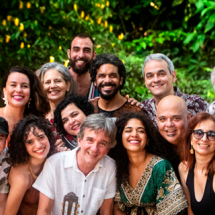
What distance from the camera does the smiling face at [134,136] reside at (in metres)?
3.06

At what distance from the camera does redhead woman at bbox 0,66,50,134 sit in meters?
3.74

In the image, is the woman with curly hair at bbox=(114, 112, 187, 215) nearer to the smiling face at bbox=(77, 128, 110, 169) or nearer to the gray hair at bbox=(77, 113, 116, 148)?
the gray hair at bbox=(77, 113, 116, 148)

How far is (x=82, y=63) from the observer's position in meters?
4.89

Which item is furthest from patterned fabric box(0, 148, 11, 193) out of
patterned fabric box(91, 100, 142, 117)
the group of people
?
patterned fabric box(91, 100, 142, 117)

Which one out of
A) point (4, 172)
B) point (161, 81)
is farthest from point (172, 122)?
point (4, 172)

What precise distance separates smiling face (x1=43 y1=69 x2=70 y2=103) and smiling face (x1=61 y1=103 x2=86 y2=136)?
54 cm

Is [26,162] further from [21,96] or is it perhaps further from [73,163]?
[21,96]

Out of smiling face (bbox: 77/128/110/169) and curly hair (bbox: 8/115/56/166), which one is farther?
curly hair (bbox: 8/115/56/166)

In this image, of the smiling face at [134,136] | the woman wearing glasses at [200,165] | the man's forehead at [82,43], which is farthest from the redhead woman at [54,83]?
the woman wearing glasses at [200,165]

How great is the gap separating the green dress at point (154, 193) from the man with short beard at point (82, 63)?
6.51ft

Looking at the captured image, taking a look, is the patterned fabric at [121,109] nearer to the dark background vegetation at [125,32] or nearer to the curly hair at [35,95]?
the curly hair at [35,95]

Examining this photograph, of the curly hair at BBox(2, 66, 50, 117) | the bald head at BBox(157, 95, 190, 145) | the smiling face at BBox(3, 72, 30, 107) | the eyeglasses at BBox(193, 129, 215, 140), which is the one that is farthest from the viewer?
the curly hair at BBox(2, 66, 50, 117)

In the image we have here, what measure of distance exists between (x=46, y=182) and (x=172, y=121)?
1.45 meters

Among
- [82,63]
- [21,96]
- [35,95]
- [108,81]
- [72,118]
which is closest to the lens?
[72,118]
